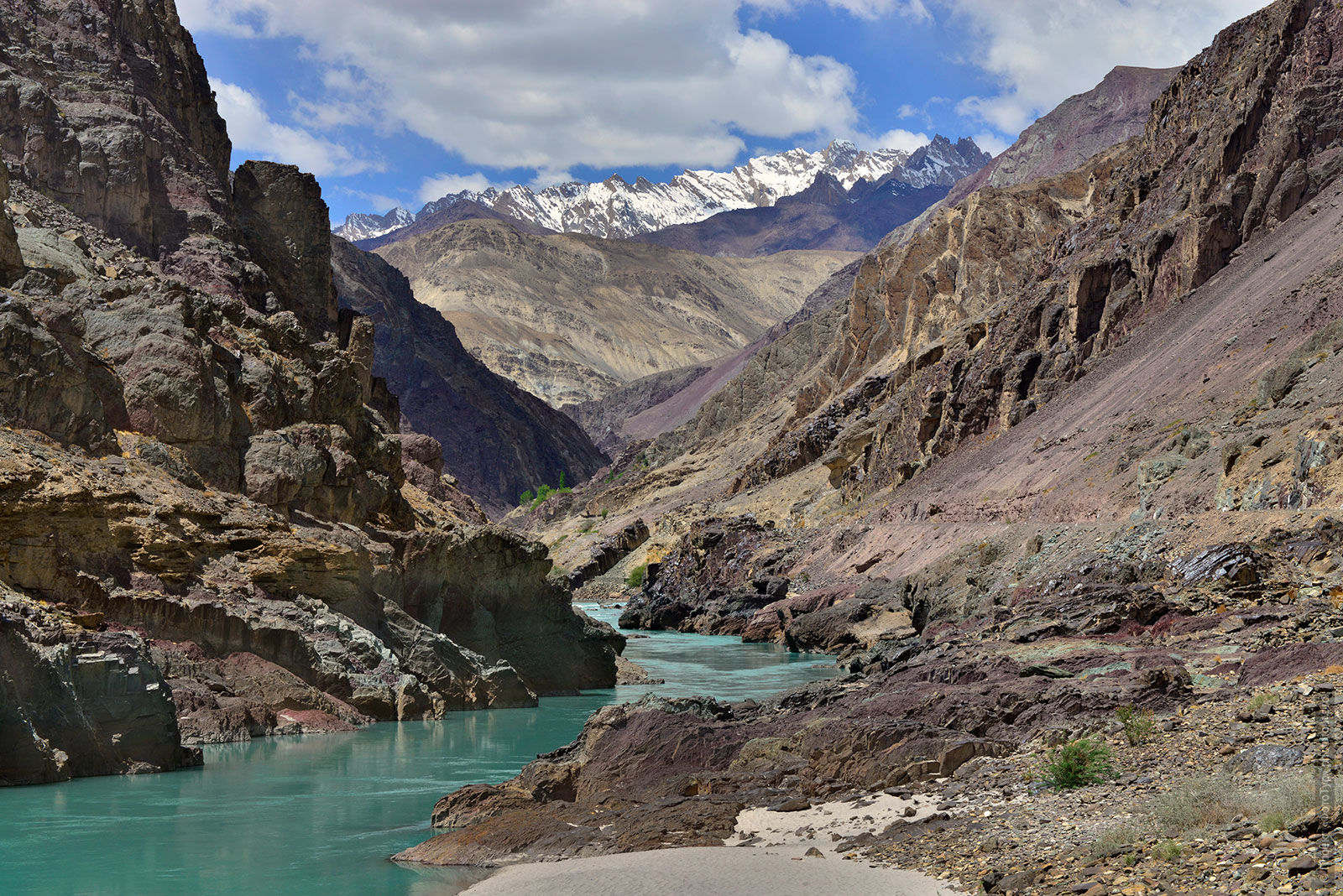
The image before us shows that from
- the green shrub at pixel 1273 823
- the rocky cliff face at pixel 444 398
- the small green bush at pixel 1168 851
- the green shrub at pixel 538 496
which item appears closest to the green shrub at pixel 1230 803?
the green shrub at pixel 1273 823

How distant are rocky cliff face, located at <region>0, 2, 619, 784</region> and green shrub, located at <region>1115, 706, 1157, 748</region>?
632 inches

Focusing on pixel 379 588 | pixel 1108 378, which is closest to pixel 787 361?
pixel 1108 378

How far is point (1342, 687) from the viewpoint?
16250 millimetres

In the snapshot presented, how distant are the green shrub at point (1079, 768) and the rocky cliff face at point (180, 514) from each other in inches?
605

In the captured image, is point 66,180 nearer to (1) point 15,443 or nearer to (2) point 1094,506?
(1) point 15,443

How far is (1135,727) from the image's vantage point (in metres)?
17.1

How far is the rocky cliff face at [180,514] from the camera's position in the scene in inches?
931

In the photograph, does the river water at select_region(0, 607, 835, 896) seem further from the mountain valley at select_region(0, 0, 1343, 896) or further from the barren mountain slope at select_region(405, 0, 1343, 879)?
the barren mountain slope at select_region(405, 0, 1343, 879)

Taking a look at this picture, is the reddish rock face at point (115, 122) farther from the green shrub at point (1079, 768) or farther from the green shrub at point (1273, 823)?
the green shrub at point (1273, 823)

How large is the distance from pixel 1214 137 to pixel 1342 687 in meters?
56.9

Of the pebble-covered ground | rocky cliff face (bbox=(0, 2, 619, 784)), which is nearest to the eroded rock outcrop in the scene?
rocky cliff face (bbox=(0, 2, 619, 784))

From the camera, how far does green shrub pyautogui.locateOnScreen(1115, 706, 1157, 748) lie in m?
17.0

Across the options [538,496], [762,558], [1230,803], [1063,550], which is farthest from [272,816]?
[538,496]

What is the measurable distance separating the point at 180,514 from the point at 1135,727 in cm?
2058
